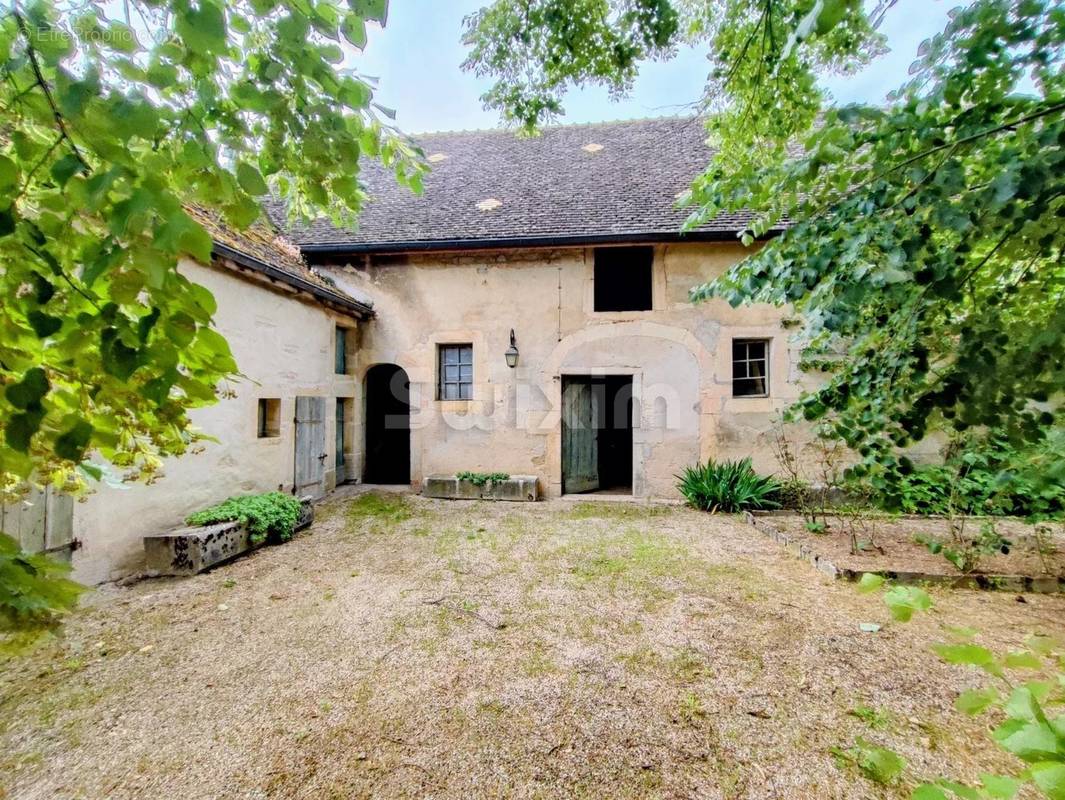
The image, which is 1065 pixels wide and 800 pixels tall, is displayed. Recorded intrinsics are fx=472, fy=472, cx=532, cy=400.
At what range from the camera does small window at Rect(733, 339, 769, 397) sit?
7.41m

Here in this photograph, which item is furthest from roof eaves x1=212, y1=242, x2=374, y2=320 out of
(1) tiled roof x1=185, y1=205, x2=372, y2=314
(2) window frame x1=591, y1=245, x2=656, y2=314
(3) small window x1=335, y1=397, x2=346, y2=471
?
(2) window frame x1=591, y1=245, x2=656, y2=314

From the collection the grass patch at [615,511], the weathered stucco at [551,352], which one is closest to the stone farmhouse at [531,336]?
the weathered stucco at [551,352]

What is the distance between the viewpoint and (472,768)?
81.7 inches

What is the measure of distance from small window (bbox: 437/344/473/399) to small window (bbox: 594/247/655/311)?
2.34 meters

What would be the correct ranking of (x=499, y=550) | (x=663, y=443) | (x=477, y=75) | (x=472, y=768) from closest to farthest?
(x=472, y=768) → (x=477, y=75) → (x=499, y=550) → (x=663, y=443)

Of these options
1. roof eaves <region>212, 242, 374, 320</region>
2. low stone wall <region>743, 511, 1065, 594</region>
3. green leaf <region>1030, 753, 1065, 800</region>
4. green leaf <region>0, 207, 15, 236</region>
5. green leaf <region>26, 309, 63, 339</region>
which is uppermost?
roof eaves <region>212, 242, 374, 320</region>

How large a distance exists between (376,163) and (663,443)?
28.2 ft

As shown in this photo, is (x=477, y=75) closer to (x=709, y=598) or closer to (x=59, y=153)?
(x=59, y=153)

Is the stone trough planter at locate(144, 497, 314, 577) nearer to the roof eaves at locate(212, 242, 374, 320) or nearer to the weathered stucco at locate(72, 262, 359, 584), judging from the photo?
the weathered stucco at locate(72, 262, 359, 584)

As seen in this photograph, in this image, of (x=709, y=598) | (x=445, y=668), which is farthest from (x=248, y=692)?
(x=709, y=598)

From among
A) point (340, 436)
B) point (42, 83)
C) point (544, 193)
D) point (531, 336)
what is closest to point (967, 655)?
point (42, 83)

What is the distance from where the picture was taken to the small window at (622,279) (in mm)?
7770

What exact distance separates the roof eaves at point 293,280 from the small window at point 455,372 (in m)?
1.45

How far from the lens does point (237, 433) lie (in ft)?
17.9
